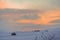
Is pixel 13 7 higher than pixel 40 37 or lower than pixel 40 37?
higher

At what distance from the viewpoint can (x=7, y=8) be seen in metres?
2.14

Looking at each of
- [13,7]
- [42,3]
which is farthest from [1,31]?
[42,3]

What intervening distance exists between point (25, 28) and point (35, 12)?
30cm

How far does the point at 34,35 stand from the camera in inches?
84.1

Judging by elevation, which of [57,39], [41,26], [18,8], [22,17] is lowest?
[57,39]

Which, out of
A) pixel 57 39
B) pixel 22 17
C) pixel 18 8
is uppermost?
pixel 18 8

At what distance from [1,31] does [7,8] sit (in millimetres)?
366

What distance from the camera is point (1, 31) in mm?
2104

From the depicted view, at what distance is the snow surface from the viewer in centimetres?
210

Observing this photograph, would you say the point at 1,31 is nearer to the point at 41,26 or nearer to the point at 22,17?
the point at 22,17

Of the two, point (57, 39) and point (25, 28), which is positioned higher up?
point (25, 28)

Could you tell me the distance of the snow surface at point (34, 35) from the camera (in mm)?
2100

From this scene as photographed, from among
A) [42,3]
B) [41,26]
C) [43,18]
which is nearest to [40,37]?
[41,26]

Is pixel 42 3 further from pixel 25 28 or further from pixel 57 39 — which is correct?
pixel 57 39
